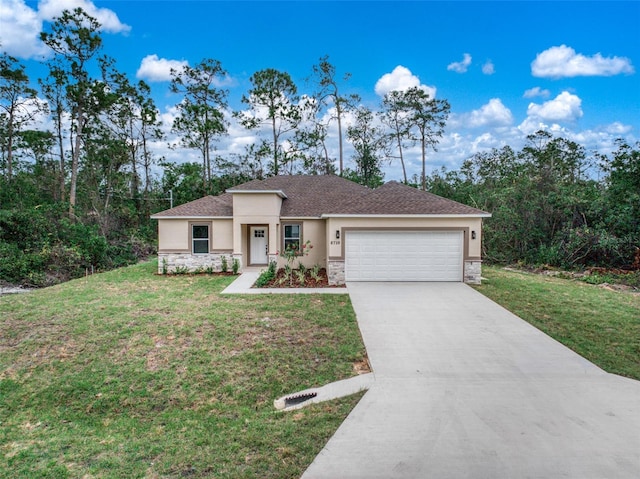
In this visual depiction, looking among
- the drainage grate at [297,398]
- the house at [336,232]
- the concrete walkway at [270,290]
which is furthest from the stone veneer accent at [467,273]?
the drainage grate at [297,398]

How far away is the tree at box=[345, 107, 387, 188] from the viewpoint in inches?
1207

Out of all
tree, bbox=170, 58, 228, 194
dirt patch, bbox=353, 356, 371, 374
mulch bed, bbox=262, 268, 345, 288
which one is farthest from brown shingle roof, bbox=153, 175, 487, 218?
tree, bbox=170, 58, 228, 194

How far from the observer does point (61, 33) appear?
802 inches

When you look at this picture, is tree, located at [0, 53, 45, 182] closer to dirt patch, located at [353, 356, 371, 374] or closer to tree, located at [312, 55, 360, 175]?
tree, located at [312, 55, 360, 175]

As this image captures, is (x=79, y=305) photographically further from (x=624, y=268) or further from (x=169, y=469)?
(x=624, y=268)

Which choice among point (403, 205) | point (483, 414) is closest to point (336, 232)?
point (403, 205)

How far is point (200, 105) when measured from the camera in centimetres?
2777

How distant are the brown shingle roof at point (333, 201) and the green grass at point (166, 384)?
504 centimetres

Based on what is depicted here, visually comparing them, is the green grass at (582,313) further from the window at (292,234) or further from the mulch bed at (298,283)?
the window at (292,234)

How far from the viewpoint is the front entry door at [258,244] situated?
1675 centimetres

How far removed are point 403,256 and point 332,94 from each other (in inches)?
815

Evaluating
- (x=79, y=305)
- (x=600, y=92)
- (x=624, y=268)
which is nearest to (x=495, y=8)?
(x=600, y=92)

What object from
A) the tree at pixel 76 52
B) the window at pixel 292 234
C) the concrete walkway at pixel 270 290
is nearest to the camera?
the concrete walkway at pixel 270 290

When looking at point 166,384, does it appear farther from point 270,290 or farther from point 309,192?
point 309,192
